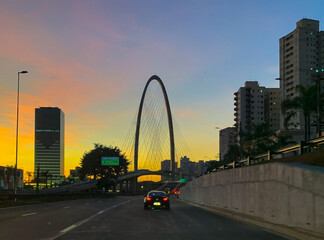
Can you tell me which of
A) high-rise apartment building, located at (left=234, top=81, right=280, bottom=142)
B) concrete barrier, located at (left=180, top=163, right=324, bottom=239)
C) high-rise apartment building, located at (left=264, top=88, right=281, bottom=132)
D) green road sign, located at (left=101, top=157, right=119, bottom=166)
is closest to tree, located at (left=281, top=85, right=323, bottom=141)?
concrete barrier, located at (left=180, top=163, right=324, bottom=239)

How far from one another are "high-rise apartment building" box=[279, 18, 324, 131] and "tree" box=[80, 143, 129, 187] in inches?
2859

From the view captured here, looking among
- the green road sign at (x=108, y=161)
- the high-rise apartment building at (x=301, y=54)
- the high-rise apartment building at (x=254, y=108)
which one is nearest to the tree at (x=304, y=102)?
the green road sign at (x=108, y=161)

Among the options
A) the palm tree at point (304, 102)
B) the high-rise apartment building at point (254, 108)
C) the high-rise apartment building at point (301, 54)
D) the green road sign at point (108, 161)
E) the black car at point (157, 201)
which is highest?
the high-rise apartment building at point (301, 54)

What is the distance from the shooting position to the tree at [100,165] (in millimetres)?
106312

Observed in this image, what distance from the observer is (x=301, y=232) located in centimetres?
1216

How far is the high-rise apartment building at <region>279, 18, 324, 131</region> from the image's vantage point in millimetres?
154375

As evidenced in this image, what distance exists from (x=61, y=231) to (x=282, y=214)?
807 cm

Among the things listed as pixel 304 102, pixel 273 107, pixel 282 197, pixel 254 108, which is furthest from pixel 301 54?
pixel 282 197

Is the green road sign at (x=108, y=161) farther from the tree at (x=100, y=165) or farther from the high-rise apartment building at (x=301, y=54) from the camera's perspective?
the high-rise apartment building at (x=301, y=54)

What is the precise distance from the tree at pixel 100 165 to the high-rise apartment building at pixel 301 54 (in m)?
72.6

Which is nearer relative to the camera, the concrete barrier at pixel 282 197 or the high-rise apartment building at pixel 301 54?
the concrete barrier at pixel 282 197

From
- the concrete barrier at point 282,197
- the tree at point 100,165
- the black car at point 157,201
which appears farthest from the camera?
the tree at point 100,165

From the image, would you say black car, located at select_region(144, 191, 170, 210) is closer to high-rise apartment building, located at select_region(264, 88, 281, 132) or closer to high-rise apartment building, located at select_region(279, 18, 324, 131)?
high-rise apartment building, located at select_region(279, 18, 324, 131)

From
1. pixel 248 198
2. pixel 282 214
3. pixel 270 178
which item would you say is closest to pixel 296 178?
pixel 282 214
